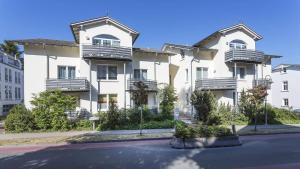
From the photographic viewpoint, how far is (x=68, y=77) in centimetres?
2139

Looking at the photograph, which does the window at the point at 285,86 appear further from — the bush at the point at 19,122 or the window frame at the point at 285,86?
the bush at the point at 19,122

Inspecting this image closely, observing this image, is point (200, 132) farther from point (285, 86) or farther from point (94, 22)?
point (285, 86)

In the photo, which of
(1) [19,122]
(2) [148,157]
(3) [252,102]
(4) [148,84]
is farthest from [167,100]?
(2) [148,157]

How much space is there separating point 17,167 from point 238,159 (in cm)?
845

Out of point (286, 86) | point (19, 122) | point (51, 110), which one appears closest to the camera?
point (19, 122)

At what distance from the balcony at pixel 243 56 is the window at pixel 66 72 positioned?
628 inches

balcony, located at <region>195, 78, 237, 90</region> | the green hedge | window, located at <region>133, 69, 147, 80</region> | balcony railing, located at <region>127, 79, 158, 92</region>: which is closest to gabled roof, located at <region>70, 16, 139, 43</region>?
window, located at <region>133, 69, 147, 80</region>

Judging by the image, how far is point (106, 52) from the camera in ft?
68.0

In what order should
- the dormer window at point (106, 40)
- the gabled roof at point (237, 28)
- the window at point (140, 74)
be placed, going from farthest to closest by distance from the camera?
the gabled roof at point (237, 28) < the window at point (140, 74) < the dormer window at point (106, 40)

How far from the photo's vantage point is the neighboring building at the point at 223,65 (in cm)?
2395

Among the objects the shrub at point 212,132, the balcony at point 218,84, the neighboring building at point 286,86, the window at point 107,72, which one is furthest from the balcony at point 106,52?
the neighboring building at point 286,86

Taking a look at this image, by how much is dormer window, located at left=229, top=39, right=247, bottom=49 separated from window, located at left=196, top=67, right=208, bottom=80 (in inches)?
153

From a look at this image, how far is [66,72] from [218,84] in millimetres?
15175

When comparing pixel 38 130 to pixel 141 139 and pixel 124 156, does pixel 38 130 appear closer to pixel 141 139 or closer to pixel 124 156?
pixel 141 139
